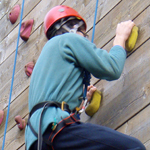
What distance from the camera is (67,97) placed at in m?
2.09

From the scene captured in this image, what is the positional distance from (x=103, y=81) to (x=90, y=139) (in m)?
0.79

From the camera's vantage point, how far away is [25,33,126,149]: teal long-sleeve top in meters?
2.08

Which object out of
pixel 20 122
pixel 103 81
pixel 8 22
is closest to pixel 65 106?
pixel 103 81

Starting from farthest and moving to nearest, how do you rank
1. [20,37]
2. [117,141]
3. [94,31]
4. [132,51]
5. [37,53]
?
[20,37]
[37,53]
[94,31]
[132,51]
[117,141]

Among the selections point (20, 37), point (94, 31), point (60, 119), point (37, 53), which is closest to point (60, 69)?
point (60, 119)

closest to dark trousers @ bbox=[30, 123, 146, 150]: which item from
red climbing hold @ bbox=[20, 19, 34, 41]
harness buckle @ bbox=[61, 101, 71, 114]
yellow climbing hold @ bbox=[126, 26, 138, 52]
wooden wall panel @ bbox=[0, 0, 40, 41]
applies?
harness buckle @ bbox=[61, 101, 71, 114]

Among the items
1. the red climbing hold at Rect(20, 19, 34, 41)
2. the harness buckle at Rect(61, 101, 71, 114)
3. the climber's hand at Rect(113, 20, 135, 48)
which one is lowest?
the red climbing hold at Rect(20, 19, 34, 41)

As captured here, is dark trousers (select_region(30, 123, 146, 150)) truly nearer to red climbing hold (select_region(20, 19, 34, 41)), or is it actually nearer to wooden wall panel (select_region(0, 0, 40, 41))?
red climbing hold (select_region(20, 19, 34, 41))

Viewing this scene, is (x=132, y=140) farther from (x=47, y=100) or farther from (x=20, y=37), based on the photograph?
(x=20, y=37)

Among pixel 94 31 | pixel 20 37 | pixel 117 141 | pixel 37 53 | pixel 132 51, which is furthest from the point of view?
pixel 20 37

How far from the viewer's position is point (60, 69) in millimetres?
2125

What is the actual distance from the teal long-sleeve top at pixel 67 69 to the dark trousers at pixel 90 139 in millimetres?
143

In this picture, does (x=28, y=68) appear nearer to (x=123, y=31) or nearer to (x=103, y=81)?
(x=103, y=81)

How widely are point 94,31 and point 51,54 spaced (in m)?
0.80
